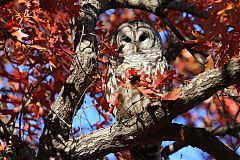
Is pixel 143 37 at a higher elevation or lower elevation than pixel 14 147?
higher

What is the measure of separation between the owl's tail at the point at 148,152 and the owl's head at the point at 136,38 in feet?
3.53

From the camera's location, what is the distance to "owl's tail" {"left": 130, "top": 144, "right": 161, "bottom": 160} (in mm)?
4570

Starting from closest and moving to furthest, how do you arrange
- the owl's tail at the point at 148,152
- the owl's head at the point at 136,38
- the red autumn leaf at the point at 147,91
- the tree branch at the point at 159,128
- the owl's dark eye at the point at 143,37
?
the tree branch at the point at 159,128
the red autumn leaf at the point at 147,91
the owl's tail at the point at 148,152
the owl's head at the point at 136,38
the owl's dark eye at the point at 143,37

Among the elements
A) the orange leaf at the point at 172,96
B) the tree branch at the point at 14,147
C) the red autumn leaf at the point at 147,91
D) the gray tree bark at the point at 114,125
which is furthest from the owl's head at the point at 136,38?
the orange leaf at the point at 172,96

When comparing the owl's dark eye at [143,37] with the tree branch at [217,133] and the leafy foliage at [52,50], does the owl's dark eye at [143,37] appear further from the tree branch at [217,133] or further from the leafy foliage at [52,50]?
the tree branch at [217,133]

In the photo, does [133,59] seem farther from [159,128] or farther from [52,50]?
[159,128]

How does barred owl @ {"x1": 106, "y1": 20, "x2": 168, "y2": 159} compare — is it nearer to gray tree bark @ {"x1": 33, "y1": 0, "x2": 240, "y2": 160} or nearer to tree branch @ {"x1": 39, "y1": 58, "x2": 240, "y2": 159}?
gray tree bark @ {"x1": 33, "y1": 0, "x2": 240, "y2": 160}

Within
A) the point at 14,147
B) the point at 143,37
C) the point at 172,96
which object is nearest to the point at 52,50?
the point at 14,147

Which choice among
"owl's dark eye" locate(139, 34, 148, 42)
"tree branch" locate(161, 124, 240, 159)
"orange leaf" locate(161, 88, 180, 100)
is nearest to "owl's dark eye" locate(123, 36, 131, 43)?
"owl's dark eye" locate(139, 34, 148, 42)

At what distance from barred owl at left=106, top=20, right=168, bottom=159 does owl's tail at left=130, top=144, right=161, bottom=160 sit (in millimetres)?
14

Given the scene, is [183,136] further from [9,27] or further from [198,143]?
[9,27]

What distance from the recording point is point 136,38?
17.4 ft

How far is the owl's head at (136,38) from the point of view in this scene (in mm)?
5223

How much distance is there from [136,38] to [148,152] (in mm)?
1311
